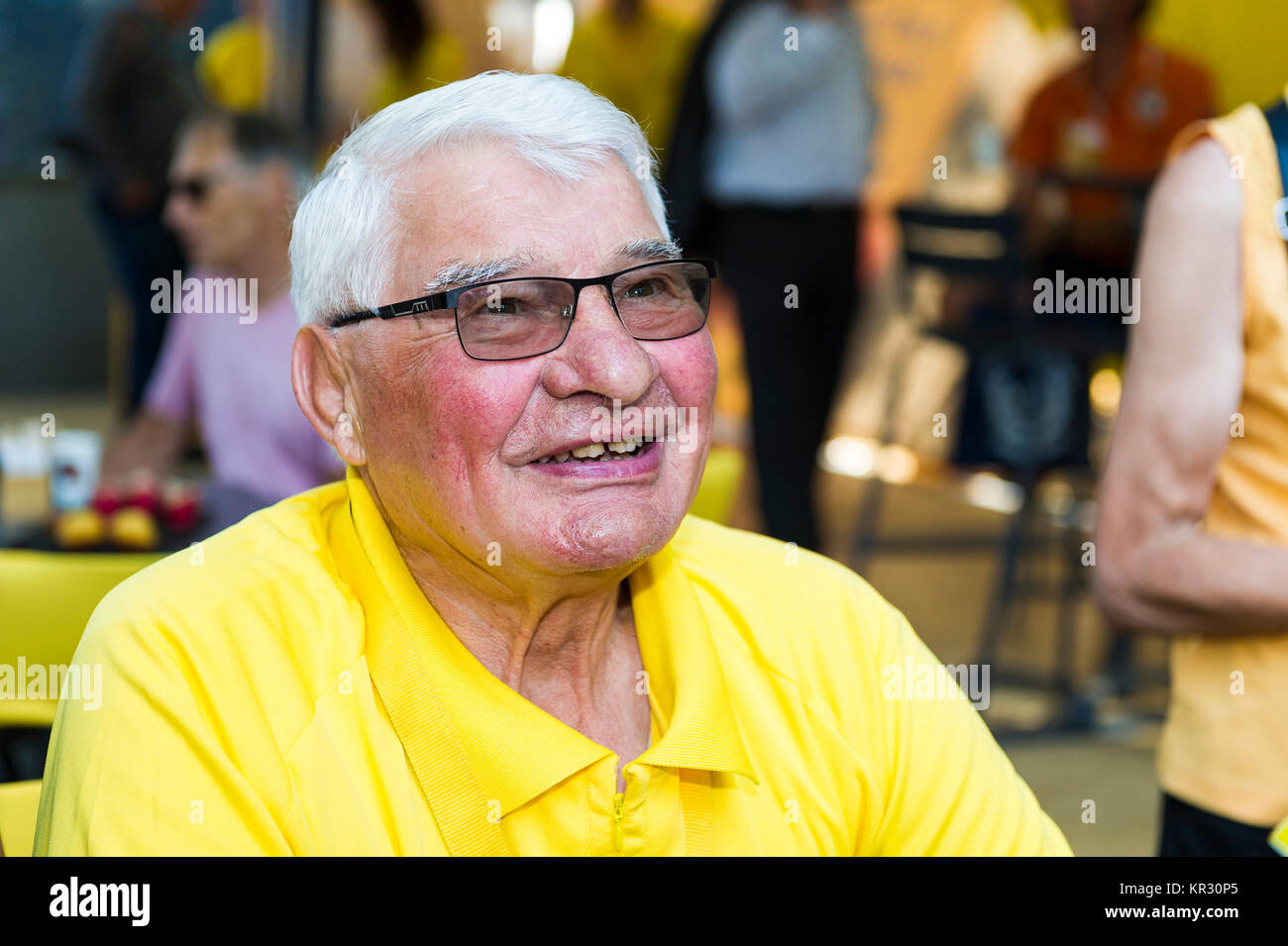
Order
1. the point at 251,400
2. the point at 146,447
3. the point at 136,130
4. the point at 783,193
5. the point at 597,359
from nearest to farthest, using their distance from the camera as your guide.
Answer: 1. the point at 597,359
2. the point at 251,400
3. the point at 146,447
4. the point at 783,193
5. the point at 136,130

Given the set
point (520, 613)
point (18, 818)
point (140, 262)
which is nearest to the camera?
point (520, 613)

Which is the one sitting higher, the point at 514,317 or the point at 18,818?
the point at 514,317

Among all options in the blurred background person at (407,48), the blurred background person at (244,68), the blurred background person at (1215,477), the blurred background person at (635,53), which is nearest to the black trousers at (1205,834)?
the blurred background person at (1215,477)

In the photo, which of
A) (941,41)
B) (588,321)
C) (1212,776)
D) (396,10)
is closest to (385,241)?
(588,321)

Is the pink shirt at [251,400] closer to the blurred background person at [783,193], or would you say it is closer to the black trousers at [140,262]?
→ the blurred background person at [783,193]

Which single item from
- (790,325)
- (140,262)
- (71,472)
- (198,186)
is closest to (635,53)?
(790,325)

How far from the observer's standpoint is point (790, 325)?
4.37 meters

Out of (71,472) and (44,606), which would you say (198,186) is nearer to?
(71,472)

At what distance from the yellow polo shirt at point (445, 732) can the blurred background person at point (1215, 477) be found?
0.28 meters

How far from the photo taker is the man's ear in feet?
4.26

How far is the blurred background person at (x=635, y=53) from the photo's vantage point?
17.5 feet

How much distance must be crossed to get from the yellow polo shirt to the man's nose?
22cm

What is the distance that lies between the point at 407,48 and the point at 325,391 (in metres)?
3.92
